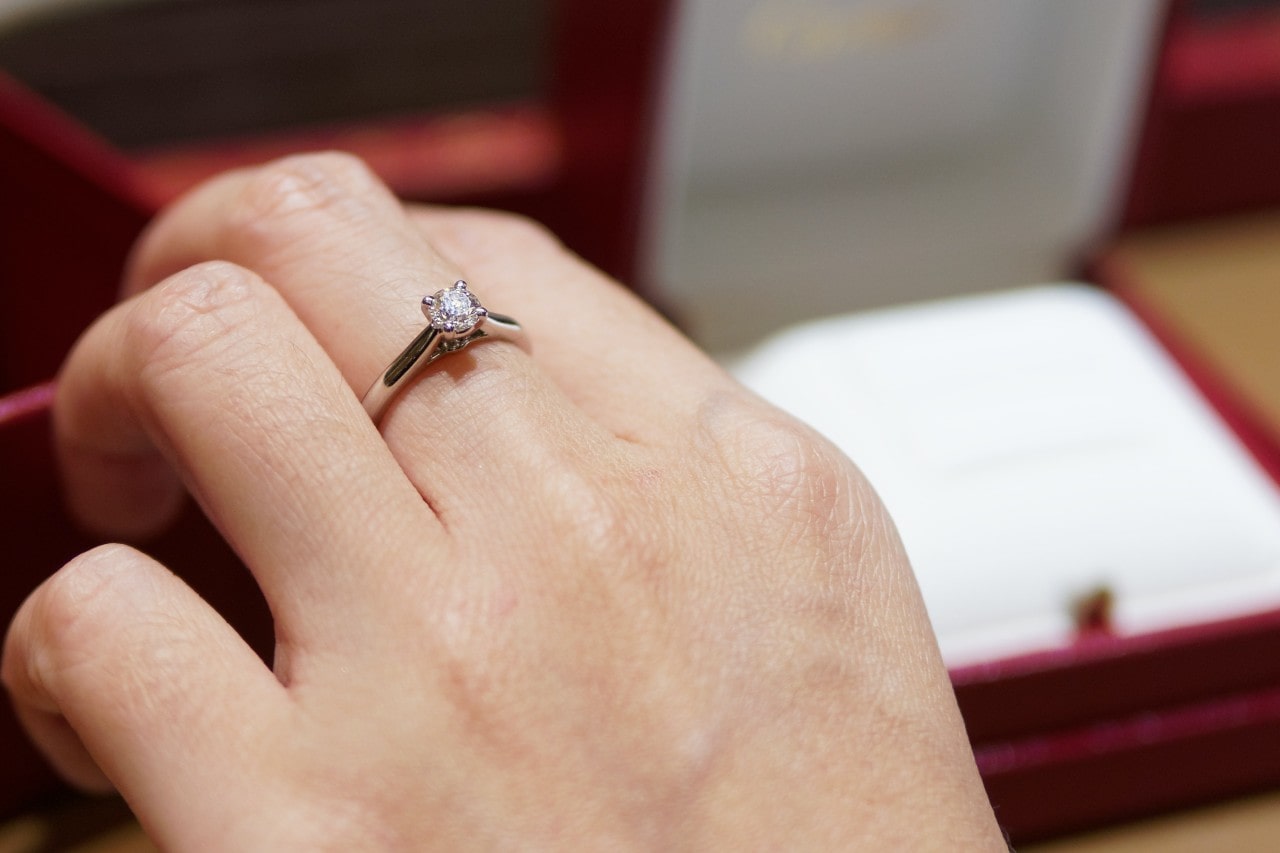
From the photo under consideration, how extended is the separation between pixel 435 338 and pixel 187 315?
10 centimetres

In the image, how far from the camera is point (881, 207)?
3.23 ft

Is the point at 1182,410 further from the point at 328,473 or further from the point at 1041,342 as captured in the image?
the point at 328,473

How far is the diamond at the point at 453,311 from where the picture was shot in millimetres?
438

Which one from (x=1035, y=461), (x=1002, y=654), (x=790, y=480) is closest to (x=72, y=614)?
(x=790, y=480)

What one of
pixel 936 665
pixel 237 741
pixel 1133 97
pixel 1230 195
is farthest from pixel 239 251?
pixel 1230 195

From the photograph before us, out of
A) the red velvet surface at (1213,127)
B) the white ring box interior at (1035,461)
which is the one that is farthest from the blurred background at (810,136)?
the white ring box interior at (1035,461)

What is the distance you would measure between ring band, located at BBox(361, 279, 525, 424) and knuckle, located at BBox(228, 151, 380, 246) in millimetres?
88

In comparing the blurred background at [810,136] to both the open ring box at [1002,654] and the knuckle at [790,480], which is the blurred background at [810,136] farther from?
the knuckle at [790,480]

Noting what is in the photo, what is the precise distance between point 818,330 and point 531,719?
50 cm

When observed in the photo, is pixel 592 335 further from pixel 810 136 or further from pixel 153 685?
pixel 810 136

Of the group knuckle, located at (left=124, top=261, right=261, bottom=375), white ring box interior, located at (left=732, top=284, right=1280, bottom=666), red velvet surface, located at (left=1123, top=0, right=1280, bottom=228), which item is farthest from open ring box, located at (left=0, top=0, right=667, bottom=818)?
red velvet surface, located at (left=1123, top=0, right=1280, bottom=228)

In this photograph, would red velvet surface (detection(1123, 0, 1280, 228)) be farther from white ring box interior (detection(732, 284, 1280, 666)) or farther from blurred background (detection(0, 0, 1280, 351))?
white ring box interior (detection(732, 284, 1280, 666))

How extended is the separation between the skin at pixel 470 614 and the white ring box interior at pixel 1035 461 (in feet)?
0.60

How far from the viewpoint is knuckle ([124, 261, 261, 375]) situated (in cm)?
43
